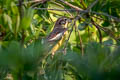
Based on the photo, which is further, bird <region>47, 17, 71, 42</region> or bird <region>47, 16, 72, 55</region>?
bird <region>47, 17, 71, 42</region>

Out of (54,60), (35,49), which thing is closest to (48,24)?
(54,60)

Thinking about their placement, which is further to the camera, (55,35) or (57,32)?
(57,32)

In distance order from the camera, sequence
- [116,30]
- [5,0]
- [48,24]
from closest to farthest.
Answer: [5,0], [116,30], [48,24]

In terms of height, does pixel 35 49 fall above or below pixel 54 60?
above

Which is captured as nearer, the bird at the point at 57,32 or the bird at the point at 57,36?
the bird at the point at 57,36

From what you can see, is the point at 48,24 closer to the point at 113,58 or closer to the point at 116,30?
the point at 116,30

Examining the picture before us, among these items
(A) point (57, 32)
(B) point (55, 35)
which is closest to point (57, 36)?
(B) point (55, 35)

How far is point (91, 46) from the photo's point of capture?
2.91 ft

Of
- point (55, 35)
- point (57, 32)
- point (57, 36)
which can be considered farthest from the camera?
point (57, 32)

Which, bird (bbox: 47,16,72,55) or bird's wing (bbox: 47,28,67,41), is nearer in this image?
bird (bbox: 47,16,72,55)

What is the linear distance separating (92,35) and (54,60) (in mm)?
626

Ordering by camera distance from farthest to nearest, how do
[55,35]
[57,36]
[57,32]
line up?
1. [57,32]
2. [55,35]
3. [57,36]

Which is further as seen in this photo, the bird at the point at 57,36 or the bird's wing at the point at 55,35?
the bird's wing at the point at 55,35

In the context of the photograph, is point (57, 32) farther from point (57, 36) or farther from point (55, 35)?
point (57, 36)
